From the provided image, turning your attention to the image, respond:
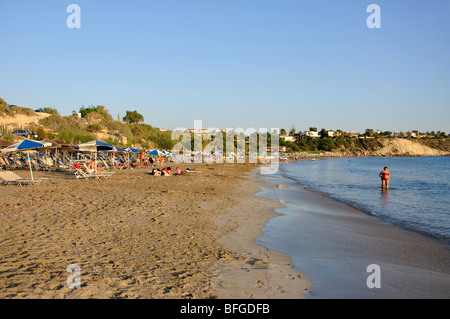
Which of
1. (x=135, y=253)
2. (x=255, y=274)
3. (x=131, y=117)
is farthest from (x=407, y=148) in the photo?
(x=135, y=253)

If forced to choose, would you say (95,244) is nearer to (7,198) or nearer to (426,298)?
(426,298)

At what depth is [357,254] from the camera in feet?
18.2

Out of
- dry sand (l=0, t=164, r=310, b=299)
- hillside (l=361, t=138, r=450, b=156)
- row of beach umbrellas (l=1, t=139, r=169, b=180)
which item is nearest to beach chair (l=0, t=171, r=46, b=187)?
row of beach umbrellas (l=1, t=139, r=169, b=180)

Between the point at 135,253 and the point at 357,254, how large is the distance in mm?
3913

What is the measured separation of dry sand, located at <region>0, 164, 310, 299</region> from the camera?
3.43 metres

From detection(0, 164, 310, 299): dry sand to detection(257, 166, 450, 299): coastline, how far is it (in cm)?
40

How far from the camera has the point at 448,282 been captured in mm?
4352

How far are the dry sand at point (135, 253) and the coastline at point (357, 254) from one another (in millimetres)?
397

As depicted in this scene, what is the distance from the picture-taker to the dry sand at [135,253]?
343 centimetres

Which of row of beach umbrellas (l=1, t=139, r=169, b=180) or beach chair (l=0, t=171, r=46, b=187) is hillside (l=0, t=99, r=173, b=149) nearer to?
row of beach umbrellas (l=1, t=139, r=169, b=180)

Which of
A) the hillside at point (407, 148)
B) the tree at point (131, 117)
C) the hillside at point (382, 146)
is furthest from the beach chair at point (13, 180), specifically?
the hillside at point (407, 148)

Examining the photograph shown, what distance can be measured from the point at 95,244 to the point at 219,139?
73.3 m

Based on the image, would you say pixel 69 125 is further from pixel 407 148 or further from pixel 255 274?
pixel 407 148

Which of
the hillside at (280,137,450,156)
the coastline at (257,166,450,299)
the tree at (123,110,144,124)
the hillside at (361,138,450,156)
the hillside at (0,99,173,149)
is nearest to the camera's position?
the coastline at (257,166,450,299)
